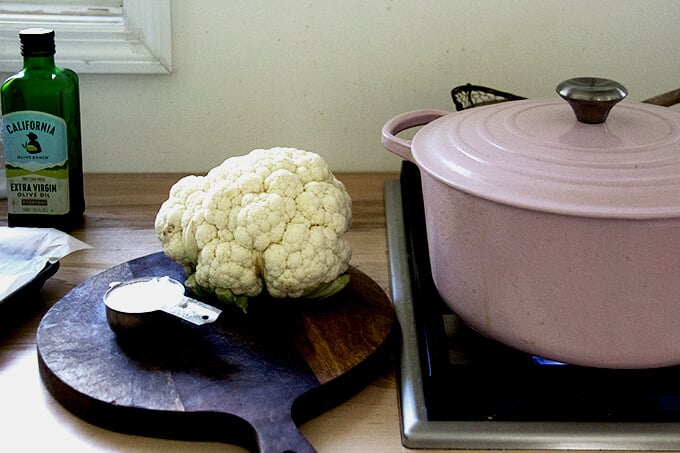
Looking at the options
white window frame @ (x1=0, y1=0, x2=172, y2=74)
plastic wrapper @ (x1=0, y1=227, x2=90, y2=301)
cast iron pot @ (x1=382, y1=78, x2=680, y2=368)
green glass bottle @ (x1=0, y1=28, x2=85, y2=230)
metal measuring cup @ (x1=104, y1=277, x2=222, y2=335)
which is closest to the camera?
cast iron pot @ (x1=382, y1=78, x2=680, y2=368)

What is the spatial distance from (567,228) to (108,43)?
842 mm

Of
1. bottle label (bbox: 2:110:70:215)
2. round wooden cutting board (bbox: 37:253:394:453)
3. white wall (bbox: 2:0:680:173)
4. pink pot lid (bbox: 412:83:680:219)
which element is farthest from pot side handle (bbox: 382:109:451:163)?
bottle label (bbox: 2:110:70:215)

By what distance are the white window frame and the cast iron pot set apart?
58 cm

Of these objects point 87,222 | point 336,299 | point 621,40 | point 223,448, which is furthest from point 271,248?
point 621,40

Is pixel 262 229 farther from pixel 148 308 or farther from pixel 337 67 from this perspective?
pixel 337 67

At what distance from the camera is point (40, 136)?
1145 mm

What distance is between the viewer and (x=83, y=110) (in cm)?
138

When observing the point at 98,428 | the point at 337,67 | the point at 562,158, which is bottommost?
the point at 98,428

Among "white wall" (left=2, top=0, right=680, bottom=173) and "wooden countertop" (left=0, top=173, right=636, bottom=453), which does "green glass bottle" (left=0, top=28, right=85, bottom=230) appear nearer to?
"wooden countertop" (left=0, top=173, right=636, bottom=453)

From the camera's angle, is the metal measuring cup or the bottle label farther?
the bottle label

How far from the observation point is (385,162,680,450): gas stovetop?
2.60 ft

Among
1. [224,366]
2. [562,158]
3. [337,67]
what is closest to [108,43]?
[337,67]

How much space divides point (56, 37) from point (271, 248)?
61 centimetres

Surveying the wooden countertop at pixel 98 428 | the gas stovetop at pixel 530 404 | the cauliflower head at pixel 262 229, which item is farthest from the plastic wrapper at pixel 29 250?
the gas stovetop at pixel 530 404
